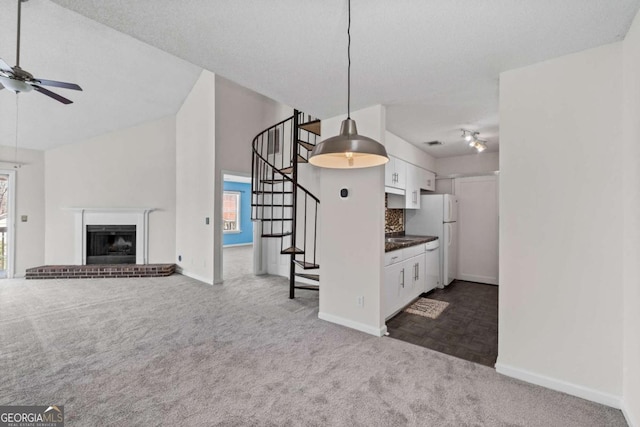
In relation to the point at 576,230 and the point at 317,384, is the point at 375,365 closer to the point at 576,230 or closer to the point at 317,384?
the point at 317,384

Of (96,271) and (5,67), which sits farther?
(96,271)

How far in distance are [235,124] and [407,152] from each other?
318 centimetres

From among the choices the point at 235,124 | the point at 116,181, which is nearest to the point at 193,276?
the point at 116,181

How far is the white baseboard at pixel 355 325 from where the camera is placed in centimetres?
290

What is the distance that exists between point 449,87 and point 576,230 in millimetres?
1504

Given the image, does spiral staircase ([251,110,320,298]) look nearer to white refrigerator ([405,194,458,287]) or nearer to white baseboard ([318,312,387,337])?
white baseboard ([318,312,387,337])

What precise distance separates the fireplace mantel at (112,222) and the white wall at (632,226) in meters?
6.73

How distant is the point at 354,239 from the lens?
307 cm

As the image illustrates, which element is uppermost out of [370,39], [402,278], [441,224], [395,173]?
[370,39]

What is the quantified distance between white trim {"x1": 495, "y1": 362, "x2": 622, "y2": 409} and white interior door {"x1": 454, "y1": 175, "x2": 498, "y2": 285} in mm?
3263

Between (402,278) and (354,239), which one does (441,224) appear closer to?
(402,278)

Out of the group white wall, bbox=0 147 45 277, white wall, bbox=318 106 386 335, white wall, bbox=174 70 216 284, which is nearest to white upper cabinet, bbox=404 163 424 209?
white wall, bbox=318 106 386 335

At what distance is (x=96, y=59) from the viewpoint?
3740 mm

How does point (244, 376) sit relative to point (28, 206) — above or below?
below
